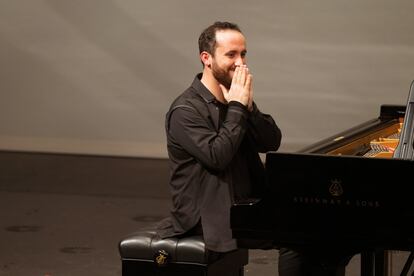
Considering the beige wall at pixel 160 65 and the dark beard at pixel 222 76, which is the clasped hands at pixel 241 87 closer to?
the dark beard at pixel 222 76

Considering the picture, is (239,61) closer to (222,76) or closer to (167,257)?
(222,76)

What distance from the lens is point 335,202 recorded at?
3.01m

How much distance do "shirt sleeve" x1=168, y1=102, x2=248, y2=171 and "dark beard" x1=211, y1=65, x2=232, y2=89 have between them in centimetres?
15

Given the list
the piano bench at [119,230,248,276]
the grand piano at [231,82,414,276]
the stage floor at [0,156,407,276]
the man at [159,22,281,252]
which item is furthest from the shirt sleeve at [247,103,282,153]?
the stage floor at [0,156,407,276]

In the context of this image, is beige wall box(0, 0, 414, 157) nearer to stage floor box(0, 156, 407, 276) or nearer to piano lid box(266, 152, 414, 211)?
stage floor box(0, 156, 407, 276)

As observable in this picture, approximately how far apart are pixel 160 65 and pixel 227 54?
4.40 meters

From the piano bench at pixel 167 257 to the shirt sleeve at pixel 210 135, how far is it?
1.11ft

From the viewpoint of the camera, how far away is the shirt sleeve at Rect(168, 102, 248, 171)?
3.52 meters

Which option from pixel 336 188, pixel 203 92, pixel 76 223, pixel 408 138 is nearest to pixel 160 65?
pixel 76 223

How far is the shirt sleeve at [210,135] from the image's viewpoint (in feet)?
11.6

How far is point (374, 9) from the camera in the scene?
7.50 metres

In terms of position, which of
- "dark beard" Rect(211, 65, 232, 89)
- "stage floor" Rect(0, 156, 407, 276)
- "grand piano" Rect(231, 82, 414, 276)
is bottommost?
"stage floor" Rect(0, 156, 407, 276)

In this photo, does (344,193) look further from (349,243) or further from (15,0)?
(15,0)

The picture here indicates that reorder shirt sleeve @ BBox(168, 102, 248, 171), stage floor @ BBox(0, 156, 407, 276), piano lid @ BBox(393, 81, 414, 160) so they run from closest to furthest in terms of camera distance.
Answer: piano lid @ BBox(393, 81, 414, 160) < shirt sleeve @ BBox(168, 102, 248, 171) < stage floor @ BBox(0, 156, 407, 276)
